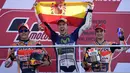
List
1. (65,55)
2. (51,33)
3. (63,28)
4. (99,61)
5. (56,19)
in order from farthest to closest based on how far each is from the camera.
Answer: (56,19) → (51,33) → (63,28) → (65,55) → (99,61)

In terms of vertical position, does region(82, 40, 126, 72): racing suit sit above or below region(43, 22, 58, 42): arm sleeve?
below

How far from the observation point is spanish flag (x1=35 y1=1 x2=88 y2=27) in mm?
7312

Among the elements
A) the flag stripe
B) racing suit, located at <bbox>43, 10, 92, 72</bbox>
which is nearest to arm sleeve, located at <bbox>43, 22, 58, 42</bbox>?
racing suit, located at <bbox>43, 10, 92, 72</bbox>

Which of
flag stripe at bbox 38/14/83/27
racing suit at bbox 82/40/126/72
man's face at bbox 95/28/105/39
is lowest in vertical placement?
racing suit at bbox 82/40/126/72

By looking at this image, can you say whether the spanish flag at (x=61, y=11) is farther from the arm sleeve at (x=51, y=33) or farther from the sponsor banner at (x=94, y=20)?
the sponsor banner at (x=94, y=20)

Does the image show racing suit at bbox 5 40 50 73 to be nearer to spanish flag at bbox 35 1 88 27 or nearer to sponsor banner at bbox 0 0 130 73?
spanish flag at bbox 35 1 88 27

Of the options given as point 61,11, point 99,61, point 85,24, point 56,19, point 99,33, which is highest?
point 61,11

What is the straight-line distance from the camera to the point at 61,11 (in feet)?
24.5

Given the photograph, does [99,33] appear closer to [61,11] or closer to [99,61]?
[99,61]

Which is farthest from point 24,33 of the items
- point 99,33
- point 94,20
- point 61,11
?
point 94,20

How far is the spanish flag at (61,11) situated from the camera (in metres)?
7.31

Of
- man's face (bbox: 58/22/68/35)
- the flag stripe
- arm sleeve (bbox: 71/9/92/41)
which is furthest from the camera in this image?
the flag stripe

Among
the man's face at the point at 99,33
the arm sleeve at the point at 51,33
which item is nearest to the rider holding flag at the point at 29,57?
the arm sleeve at the point at 51,33

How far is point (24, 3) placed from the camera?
7.77 m
